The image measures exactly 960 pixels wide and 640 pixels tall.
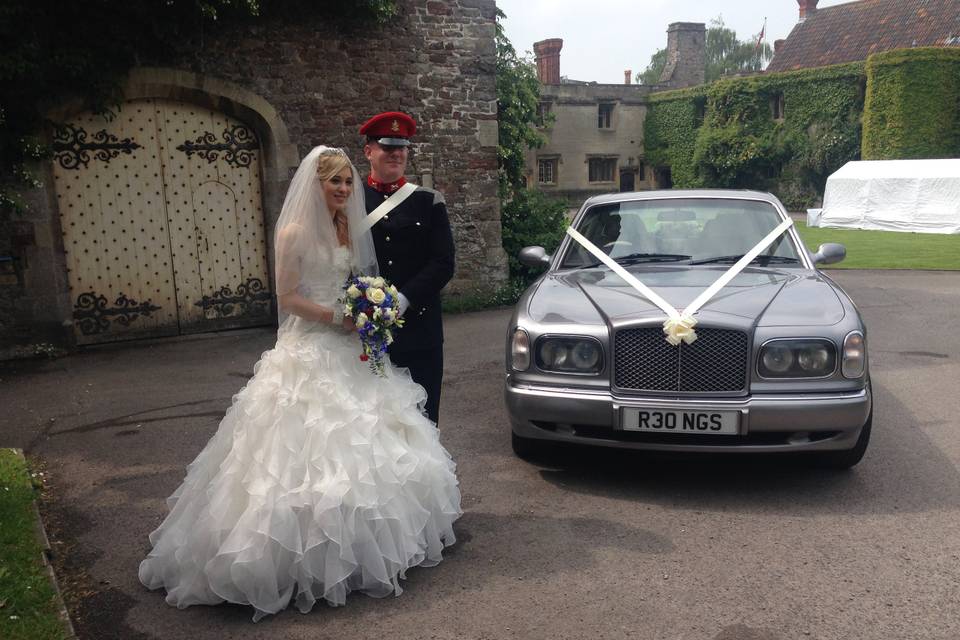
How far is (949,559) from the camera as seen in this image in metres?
3.73

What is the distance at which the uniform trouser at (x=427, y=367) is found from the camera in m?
4.20

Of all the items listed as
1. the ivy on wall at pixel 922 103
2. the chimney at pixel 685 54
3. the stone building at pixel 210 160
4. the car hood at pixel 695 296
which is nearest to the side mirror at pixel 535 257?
the car hood at pixel 695 296

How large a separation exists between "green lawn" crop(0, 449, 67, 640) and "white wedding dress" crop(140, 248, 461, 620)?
43 centimetres

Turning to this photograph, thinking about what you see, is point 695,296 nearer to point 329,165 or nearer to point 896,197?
point 329,165

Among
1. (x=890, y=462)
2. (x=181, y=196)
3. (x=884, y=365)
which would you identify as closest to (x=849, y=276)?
(x=884, y=365)

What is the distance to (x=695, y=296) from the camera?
15.4 ft

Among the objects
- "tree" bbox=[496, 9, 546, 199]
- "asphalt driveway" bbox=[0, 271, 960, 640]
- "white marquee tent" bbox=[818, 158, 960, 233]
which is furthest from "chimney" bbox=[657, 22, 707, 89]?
"asphalt driveway" bbox=[0, 271, 960, 640]

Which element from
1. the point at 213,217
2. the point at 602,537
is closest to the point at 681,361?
the point at 602,537

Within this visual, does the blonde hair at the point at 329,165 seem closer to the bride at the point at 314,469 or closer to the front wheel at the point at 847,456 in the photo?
the bride at the point at 314,469

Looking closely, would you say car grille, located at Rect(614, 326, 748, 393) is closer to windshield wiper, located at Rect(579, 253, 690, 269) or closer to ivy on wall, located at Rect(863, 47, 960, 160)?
windshield wiper, located at Rect(579, 253, 690, 269)

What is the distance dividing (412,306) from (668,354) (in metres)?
1.43

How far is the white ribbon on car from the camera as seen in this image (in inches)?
171

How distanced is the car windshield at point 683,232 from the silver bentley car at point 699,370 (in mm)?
498

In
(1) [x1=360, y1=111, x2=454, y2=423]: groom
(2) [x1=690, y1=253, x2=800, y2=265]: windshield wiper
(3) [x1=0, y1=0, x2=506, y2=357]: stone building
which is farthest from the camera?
(3) [x1=0, y1=0, x2=506, y2=357]: stone building
